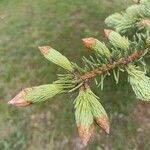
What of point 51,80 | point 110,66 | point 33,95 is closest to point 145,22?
point 110,66

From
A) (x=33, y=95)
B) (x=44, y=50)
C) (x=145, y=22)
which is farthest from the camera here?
(x=145, y=22)

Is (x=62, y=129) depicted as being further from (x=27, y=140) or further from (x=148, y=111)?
(x=148, y=111)

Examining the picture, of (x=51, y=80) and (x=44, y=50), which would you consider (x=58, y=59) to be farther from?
(x=51, y=80)

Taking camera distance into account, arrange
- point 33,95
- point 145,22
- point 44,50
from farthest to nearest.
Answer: point 145,22 → point 44,50 → point 33,95

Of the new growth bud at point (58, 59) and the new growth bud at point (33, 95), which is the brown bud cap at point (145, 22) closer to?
the new growth bud at point (58, 59)

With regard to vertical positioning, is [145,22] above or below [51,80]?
above

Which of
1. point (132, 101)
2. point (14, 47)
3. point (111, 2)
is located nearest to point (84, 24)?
point (111, 2)

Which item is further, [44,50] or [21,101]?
[44,50]
